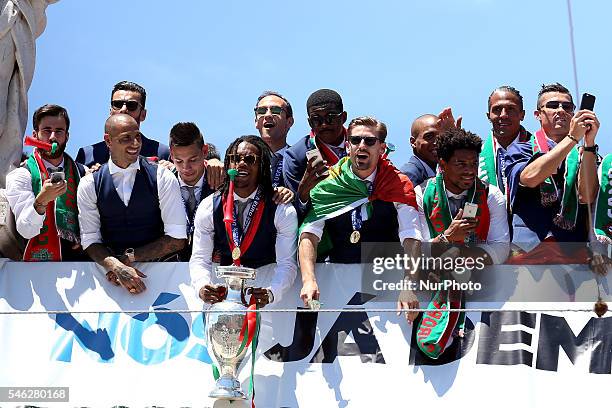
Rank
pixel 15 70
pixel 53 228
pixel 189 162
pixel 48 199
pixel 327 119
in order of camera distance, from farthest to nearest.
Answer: pixel 15 70 → pixel 189 162 → pixel 327 119 → pixel 53 228 → pixel 48 199

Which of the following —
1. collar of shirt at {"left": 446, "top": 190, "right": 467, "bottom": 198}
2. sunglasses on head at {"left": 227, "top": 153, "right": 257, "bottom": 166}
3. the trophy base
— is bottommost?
the trophy base

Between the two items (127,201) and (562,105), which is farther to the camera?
(562,105)

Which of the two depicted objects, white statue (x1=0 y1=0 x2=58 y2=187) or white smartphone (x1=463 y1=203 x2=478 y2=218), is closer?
white smartphone (x1=463 y1=203 x2=478 y2=218)

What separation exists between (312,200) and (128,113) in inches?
80.2

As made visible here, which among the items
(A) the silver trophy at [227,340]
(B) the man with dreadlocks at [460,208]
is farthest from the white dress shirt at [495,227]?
(A) the silver trophy at [227,340]

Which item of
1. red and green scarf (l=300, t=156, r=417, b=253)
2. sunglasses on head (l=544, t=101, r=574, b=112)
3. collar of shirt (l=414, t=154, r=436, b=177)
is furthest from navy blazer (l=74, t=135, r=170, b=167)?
sunglasses on head (l=544, t=101, r=574, b=112)

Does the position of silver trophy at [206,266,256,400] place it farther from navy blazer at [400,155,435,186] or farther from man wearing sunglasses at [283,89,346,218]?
navy blazer at [400,155,435,186]

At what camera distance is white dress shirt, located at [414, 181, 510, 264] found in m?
6.92

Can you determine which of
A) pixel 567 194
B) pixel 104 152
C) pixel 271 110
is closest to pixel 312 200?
pixel 271 110

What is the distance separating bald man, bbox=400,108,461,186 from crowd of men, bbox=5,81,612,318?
11 centimetres

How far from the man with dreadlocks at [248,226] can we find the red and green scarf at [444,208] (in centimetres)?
94

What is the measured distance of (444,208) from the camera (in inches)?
278

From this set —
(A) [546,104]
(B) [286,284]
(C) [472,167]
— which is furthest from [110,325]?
(A) [546,104]

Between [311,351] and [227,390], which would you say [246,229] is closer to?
[311,351]
